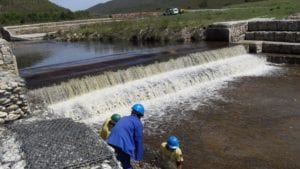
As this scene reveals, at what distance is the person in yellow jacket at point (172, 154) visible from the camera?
7605mm

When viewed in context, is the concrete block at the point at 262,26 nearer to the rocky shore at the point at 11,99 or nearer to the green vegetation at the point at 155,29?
the green vegetation at the point at 155,29

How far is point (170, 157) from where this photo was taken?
25.5 ft

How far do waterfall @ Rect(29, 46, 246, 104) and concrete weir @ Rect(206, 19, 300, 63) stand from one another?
312cm

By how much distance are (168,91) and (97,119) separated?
12.9ft

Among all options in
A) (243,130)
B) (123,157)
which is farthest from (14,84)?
(243,130)

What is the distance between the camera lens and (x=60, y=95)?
1359cm

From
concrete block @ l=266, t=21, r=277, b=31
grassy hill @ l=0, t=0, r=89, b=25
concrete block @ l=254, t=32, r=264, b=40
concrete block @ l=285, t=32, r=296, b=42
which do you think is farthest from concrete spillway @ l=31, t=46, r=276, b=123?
grassy hill @ l=0, t=0, r=89, b=25

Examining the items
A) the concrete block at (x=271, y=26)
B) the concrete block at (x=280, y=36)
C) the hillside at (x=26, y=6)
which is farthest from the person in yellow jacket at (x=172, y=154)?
the hillside at (x=26, y=6)

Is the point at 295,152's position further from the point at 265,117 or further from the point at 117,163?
the point at 117,163

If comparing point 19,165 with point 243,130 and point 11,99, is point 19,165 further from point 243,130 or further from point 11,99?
point 243,130

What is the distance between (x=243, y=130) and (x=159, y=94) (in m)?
4.88

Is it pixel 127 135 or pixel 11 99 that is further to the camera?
pixel 11 99

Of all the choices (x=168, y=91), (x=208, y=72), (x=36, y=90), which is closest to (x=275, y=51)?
(x=208, y=72)

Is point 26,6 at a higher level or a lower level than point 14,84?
higher
